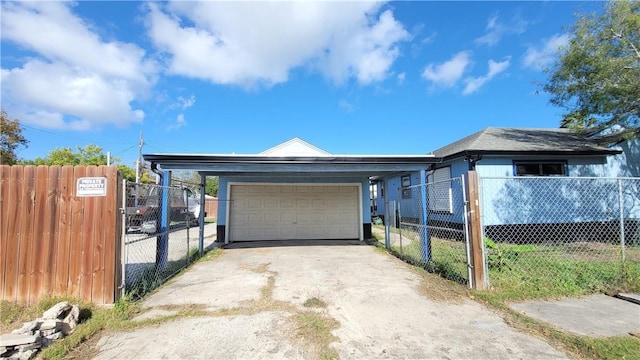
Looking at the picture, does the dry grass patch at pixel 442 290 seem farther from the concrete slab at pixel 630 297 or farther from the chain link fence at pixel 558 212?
the chain link fence at pixel 558 212

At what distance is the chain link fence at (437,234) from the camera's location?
18.5 ft

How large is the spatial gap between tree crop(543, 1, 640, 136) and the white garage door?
7298 millimetres

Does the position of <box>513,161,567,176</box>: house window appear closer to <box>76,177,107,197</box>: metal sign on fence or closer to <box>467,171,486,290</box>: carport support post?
<box>467,171,486,290</box>: carport support post

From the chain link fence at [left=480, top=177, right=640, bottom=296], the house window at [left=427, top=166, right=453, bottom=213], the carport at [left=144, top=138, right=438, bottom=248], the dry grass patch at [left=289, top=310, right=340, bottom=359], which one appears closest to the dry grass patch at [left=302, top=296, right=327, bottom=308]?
the dry grass patch at [left=289, top=310, right=340, bottom=359]

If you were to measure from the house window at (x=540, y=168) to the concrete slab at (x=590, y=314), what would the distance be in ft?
22.0

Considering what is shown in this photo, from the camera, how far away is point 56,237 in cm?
423

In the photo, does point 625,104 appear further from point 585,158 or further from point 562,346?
point 562,346

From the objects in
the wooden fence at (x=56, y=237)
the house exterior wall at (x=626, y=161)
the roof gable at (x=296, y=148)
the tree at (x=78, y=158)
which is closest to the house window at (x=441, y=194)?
the house exterior wall at (x=626, y=161)

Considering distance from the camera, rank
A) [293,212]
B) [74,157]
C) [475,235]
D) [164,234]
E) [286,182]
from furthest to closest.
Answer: [74,157] < [293,212] < [286,182] < [164,234] < [475,235]

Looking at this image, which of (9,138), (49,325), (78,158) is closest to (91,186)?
(49,325)

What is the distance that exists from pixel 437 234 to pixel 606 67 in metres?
6.35

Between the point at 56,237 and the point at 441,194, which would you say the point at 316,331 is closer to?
the point at 56,237

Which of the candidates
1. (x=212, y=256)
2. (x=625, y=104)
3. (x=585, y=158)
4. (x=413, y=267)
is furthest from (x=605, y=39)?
(x=212, y=256)

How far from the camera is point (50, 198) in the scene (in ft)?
14.0
